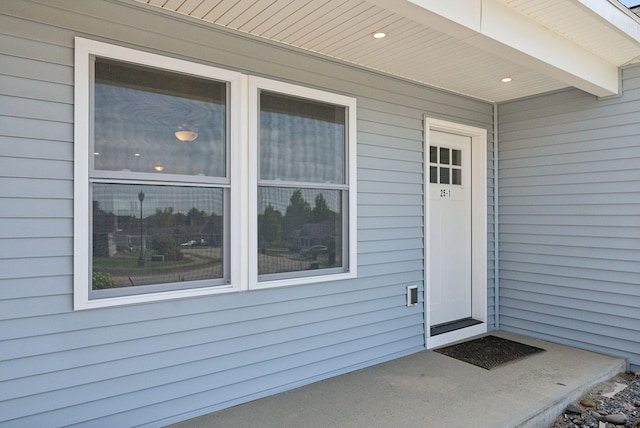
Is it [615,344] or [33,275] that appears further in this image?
[615,344]

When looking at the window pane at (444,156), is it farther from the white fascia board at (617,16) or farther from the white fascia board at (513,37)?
the white fascia board at (617,16)

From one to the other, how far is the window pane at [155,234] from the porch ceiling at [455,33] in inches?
45.5

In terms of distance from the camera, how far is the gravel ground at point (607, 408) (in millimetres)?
2811

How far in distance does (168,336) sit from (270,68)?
1958 mm

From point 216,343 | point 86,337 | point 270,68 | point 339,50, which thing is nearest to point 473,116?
point 339,50

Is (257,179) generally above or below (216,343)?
above

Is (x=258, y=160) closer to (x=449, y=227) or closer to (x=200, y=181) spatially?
(x=200, y=181)

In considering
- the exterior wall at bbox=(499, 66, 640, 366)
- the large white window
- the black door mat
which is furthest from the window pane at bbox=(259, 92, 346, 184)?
the exterior wall at bbox=(499, 66, 640, 366)

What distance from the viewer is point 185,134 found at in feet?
8.73

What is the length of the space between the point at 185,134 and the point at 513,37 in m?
2.28

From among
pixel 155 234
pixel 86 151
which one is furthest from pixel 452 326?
pixel 86 151

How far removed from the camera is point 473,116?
4.51 metres

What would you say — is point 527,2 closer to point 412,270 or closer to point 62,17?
point 412,270

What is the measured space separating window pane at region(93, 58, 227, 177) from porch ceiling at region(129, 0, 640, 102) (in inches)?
17.8
